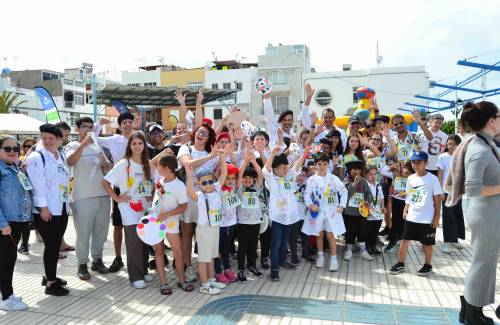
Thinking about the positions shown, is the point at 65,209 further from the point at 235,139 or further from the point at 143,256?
the point at 235,139

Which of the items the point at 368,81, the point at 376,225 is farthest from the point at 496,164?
the point at 368,81

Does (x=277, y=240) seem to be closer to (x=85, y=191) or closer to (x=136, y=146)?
(x=136, y=146)

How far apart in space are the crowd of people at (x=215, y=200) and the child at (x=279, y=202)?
0.5 inches

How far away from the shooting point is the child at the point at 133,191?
14.9 ft

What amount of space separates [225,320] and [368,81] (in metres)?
34.3

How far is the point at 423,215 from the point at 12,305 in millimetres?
4810

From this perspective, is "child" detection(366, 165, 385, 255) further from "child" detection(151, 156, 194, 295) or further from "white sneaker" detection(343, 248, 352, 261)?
"child" detection(151, 156, 194, 295)

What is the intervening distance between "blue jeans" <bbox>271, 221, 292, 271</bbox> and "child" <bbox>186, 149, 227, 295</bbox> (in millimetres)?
707

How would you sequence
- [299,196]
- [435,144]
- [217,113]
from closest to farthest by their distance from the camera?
1. [299,196]
2. [435,144]
3. [217,113]

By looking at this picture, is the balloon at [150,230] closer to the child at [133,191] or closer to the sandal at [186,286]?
the child at [133,191]

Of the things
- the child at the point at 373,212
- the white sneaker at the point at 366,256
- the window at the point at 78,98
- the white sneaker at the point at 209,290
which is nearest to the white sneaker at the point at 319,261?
the white sneaker at the point at 366,256

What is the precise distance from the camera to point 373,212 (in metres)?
5.75

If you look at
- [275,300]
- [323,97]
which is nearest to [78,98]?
[323,97]

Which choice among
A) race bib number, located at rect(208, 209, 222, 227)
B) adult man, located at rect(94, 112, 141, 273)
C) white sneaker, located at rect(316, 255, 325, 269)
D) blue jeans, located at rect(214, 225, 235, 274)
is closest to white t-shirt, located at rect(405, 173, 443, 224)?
white sneaker, located at rect(316, 255, 325, 269)
